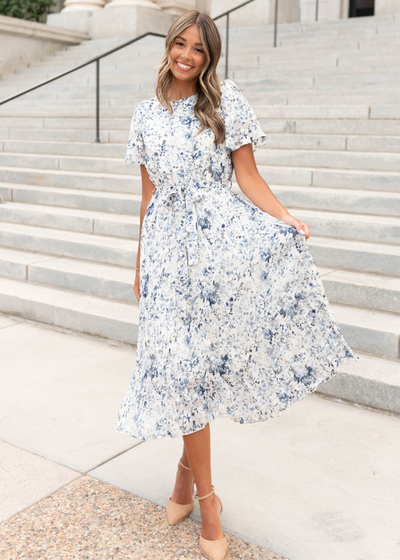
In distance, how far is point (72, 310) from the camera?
4.97 meters

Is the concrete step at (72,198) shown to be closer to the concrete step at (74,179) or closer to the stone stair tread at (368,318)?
the concrete step at (74,179)

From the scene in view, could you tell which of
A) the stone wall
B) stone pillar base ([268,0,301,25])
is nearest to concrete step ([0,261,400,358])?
the stone wall

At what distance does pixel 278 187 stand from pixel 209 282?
393 centimetres

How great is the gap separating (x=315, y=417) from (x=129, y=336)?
1.64 meters

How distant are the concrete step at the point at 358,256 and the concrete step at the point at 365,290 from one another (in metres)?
0.08

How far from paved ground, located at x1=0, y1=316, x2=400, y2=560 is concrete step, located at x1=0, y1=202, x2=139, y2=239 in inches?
90.3

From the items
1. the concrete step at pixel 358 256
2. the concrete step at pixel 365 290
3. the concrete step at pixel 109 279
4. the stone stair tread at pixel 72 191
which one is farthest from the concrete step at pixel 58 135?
the concrete step at pixel 365 290

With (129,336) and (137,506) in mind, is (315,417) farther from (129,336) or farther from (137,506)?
(129,336)

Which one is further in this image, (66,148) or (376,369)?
(66,148)

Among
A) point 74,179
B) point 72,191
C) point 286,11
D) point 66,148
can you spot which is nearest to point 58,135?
point 66,148

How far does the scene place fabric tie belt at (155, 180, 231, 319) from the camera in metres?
2.31

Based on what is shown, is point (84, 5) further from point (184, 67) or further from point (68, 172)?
point (184, 67)

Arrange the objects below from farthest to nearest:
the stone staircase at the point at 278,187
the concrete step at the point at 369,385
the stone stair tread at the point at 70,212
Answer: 1. the stone stair tread at the point at 70,212
2. the stone staircase at the point at 278,187
3. the concrete step at the point at 369,385

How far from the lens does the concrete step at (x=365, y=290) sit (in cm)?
427
